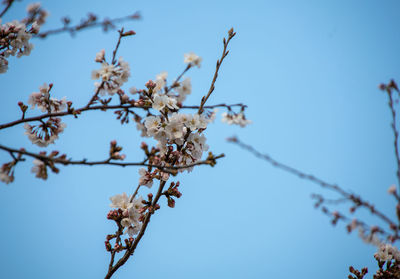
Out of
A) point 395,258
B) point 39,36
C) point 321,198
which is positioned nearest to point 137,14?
point 39,36

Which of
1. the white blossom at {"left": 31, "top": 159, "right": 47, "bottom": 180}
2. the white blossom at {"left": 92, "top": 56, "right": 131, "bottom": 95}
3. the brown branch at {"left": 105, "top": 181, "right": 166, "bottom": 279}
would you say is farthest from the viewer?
the white blossom at {"left": 92, "top": 56, "right": 131, "bottom": 95}

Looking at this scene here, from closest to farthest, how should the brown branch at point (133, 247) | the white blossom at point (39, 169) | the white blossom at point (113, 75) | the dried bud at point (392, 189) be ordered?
1. the dried bud at point (392, 189)
2. the white blossom at point (39, 169)
3. the brown branch at point (133, 247)
4. the white blossom at point (113, 75)

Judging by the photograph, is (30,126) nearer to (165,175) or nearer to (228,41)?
(165,175)

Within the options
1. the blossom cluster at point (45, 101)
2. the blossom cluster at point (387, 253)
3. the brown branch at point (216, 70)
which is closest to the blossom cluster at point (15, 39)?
the blossom cluster at point (45, 101)

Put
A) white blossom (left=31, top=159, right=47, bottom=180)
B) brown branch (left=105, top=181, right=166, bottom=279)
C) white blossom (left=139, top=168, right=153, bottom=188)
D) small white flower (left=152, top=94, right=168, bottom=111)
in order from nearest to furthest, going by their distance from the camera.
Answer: white blossom (left=31, top=159, right=47, bottom=180) < brown branch (left=105, top=181, right=166, bottom=279) < small white flower (left=152, top=94, right=168, bottom=111) < white blossom (left=139, top=168, right=153, bottom=188)

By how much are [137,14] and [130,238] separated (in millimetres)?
3979

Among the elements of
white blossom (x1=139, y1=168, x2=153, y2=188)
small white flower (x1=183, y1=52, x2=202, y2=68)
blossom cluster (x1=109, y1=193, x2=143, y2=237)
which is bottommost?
blossom cluster (x1=109, y1=193, x2=143, y2=237)

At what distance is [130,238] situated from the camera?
2.54 m

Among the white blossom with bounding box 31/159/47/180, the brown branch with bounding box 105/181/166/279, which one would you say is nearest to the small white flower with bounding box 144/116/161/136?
the brown branch with bounding box 105/181/166/279

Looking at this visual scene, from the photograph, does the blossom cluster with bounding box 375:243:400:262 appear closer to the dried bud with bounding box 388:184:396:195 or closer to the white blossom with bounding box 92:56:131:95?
the dried bud with bounding box 388:184:396:195

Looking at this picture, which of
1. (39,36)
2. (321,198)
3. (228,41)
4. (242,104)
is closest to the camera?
(321,198)

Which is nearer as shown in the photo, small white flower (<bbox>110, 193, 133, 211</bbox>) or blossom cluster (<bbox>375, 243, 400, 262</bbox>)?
small white flower (<bbox>110, 193, 133, 211</bbox>)

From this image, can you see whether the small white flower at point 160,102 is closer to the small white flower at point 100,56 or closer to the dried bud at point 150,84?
the dried bud at point 150,84

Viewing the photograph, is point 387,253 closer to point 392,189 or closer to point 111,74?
point 392,189
